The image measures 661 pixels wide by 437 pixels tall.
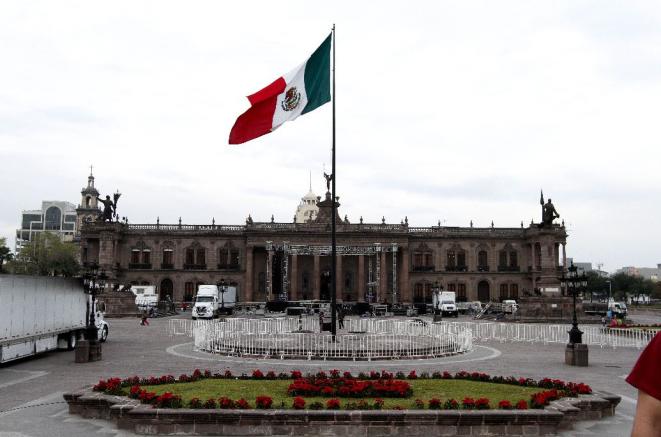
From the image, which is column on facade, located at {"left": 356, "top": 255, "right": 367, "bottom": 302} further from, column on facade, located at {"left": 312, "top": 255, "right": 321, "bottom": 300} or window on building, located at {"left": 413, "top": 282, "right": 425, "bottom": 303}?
window on building, located at {"left": 413, "top": 282, "right": 425, "bottom": 303}

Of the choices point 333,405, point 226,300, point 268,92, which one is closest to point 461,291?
point 226,300

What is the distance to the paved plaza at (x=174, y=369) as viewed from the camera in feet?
40.1

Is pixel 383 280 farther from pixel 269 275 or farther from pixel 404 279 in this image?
pixel 269 275

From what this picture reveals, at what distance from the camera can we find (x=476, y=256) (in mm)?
81938

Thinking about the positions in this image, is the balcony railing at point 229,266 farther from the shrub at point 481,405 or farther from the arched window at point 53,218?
the arched window at point 53,218

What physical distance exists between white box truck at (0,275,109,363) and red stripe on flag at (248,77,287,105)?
10214 mm

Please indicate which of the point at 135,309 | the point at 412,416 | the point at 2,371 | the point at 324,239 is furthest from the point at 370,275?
the point at 412,416

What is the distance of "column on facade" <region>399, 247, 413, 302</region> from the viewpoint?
77.2m

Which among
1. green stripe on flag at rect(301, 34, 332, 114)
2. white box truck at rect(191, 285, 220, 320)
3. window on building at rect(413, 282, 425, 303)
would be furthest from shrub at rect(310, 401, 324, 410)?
window on building at rect(413, 282, 425, 303)

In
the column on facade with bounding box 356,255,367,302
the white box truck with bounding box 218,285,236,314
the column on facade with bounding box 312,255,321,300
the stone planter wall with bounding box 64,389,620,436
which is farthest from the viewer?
the column on facade with bounding box 356,255,367,302

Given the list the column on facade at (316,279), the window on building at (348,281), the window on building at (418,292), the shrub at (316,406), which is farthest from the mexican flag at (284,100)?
the window on building at (418,292)

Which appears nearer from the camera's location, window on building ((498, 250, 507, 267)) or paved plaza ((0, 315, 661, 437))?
paved plaza ((0, 315, 661, 437))

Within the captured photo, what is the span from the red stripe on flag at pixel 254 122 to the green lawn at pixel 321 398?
9.82m

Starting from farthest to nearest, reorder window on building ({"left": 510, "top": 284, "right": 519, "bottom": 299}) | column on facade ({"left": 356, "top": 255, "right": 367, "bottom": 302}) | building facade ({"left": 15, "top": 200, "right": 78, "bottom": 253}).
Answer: building facade ({"left": 15, "top": 200, "right": 78, "bottom": 253})
window on building ({"left": 510, "top": 284, "right": 519, "bottom": 299})
column on facade ({"left": 356, "top": 255, "right": 367, "bottom": 302})
